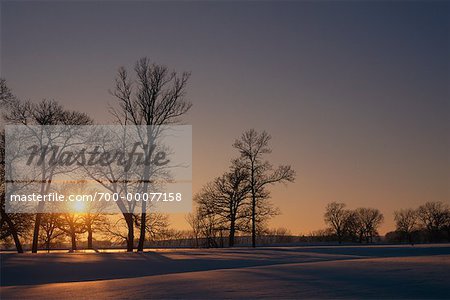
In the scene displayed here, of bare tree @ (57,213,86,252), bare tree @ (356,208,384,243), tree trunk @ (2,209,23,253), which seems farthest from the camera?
bare tree @ (356,208,384,243)

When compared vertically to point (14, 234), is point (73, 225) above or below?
above

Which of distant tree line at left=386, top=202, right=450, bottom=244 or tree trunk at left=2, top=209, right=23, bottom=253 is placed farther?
distant tree line at left=386, top=202, right=450, bottom=244

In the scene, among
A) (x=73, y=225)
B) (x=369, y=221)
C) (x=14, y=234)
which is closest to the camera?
(x=14, y=234)

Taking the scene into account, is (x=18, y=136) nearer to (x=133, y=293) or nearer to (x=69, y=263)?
(x=69, y=263)

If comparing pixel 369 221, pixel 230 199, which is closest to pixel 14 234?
pixel 230 199

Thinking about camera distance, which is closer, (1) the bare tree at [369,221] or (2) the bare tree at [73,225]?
(2) the bare tree at [73,225]

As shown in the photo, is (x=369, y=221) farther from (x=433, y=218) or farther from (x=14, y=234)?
(x=14, y=234)

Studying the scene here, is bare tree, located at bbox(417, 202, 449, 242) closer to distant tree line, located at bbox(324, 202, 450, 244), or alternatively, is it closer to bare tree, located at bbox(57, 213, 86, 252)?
distant tree line, located at bbox(324, 202, 450, 244)

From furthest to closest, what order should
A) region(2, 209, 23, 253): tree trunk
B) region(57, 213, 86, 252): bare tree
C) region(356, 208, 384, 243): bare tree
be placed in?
region(356, 208, 384, 243): bare tree → region(57, 213, 86, 252): bare tree → region(2, 209, 23, 253): tree trunk

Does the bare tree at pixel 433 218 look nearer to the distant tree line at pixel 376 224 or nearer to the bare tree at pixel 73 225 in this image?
the distant tree line at pixel 376 224

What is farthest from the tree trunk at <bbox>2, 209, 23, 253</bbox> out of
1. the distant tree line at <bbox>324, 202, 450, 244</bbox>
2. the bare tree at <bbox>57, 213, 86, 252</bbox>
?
the distant tree line at <bbox>324, 202, 450, 244</bbox>

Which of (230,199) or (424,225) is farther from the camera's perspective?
(424,225)

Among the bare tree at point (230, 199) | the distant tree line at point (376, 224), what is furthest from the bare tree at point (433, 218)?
the bare tree at point (230, 199)

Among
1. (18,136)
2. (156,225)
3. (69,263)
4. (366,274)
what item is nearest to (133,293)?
(366,274)
